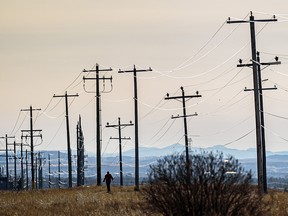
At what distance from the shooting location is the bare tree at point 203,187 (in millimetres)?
22562

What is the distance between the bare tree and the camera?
2256cm

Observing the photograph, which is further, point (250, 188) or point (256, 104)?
point (256, 104)

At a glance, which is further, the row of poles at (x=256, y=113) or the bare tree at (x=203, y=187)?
the row of poles at (x=256, y=113)

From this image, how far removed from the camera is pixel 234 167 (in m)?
22.8

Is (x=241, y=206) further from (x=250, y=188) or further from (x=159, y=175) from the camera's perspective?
(x=159, y=175)

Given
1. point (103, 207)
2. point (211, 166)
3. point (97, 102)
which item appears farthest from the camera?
point (97, 102)

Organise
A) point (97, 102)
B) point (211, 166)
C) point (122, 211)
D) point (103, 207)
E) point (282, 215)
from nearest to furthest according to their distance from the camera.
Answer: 1. point (211, 166)
2. point (282, 215)
3. point (122, 211)
4. point (103, 207)
5. point (97, 102)

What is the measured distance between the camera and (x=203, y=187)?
22672mm

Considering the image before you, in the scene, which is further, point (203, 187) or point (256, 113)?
point (256, 113)

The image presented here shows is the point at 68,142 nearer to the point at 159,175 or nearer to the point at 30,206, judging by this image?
the point at 30,206

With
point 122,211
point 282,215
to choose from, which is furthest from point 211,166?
point 122,211

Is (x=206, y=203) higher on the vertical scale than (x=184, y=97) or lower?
lower

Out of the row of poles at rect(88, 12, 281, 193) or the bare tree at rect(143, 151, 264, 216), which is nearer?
the bare tree at rect(143, 151, 264, 216)

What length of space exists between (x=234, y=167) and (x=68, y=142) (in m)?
57.6
